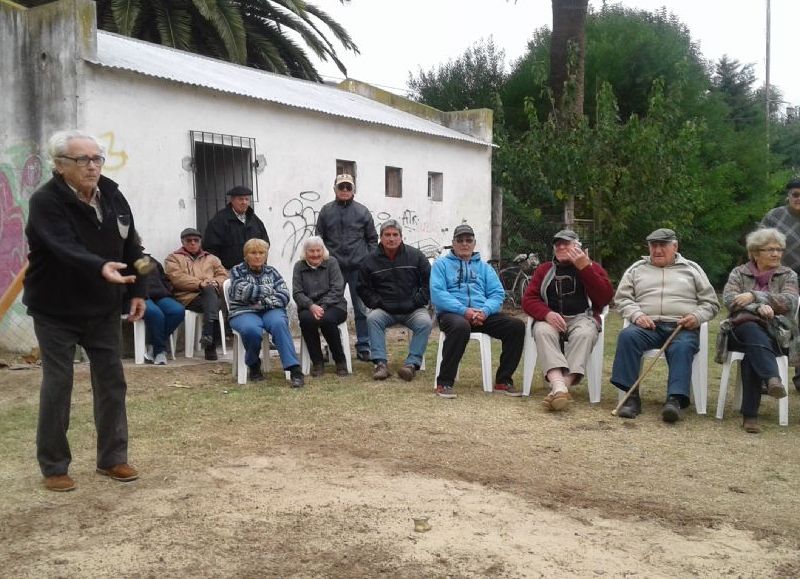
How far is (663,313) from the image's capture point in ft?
20.3

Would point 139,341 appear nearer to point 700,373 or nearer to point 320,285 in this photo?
point 320,285

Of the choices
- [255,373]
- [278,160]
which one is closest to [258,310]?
[255,373]

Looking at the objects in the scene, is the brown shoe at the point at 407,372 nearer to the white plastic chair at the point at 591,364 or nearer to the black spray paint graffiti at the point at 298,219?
the white plastic chair at the point at 591,364

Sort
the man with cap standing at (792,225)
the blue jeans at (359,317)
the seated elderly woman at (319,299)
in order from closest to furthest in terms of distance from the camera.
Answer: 1. the man with cap standing at (792,225)
2. the seated elderly woman at (319,299)
3. the blue jeans at (359,317)

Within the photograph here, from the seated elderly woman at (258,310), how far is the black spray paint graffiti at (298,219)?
312 cm

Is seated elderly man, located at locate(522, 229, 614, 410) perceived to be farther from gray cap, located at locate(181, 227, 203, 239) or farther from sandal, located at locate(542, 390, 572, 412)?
gray cap, located at locate(181, 227, 203, 239)

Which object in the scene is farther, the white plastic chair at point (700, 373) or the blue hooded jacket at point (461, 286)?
the blue hooded jacket at point (461, 286)

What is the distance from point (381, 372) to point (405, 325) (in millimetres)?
504

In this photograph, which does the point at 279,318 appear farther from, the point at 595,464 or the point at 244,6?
the point at 244,6

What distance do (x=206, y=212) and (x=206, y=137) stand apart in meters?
0.98

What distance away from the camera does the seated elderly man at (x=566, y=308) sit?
6.28 meters

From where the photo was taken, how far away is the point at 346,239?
8.20 meters

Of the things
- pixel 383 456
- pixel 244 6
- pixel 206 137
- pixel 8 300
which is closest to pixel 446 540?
pixel 383 456

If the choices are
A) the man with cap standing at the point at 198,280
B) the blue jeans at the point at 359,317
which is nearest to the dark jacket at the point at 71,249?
the man with cap standing at the point at 198,280
